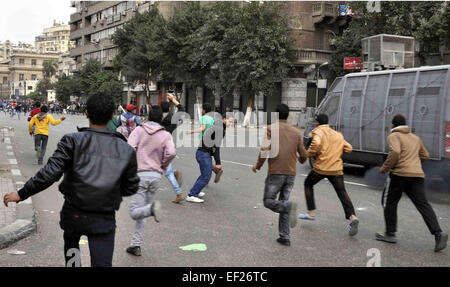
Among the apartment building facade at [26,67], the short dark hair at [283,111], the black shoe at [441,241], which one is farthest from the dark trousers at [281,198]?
the apartment building facade at [26,67]

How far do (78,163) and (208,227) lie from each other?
363 cm

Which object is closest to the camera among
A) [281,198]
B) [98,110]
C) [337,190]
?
[98,110]

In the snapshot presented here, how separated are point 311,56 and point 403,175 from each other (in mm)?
33572

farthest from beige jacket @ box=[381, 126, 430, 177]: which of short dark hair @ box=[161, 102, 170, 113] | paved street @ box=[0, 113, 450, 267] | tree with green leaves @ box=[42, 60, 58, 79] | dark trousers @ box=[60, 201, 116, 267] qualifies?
tree with green leaves @ box=[42, 60, 58, 79]

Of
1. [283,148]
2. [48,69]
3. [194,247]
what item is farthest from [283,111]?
[48,69]

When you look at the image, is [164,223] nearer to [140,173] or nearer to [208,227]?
[208,227]

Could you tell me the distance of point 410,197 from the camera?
237 inches

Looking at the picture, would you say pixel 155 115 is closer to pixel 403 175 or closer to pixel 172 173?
pixel 172 173

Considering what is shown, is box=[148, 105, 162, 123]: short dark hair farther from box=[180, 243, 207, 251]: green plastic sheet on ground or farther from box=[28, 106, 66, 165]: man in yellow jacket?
box=[28, 106, 66, 165]: man in yellow jacket

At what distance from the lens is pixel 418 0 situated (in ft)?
74.3

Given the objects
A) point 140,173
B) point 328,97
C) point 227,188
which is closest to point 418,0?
point 328,97

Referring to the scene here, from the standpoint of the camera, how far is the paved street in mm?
5172

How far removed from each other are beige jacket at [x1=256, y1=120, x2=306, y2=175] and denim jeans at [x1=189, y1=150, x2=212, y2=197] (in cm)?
252

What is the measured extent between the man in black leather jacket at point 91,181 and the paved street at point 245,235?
1758mm
